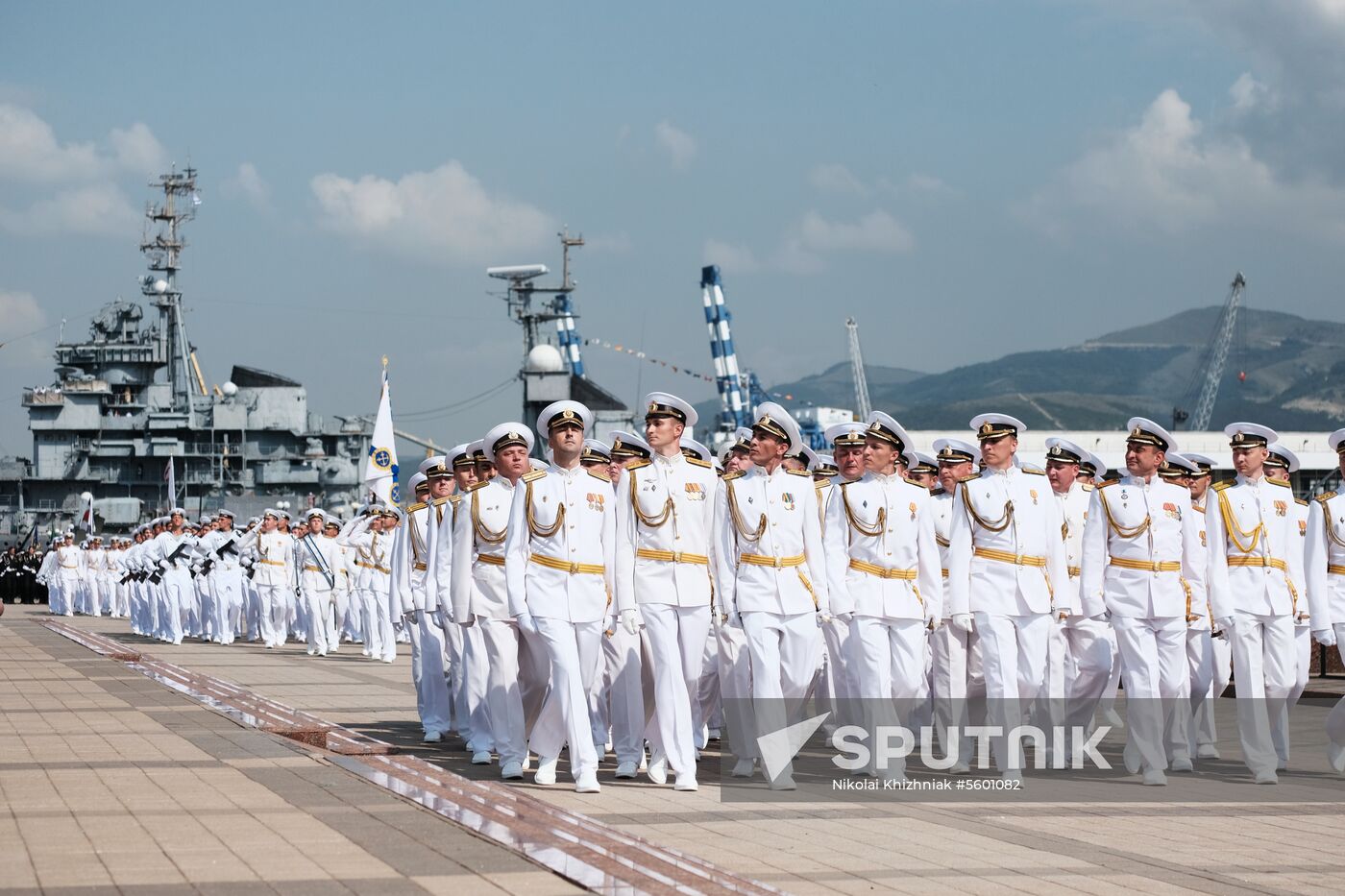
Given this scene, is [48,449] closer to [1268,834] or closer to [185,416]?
[185,416]

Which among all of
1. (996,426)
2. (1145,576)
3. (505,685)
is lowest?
(505,685)

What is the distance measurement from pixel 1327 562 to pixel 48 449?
72.6 m

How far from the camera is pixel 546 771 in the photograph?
10.2 m

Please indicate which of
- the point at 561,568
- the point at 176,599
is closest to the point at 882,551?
the point at 561,568

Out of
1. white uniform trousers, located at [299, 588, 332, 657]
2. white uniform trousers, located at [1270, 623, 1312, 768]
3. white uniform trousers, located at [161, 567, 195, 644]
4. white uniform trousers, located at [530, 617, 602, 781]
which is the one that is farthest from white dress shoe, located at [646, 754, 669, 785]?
white uniform trousers, located at [161, 567, 195, 644]

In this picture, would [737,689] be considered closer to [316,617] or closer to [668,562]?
[668,562]

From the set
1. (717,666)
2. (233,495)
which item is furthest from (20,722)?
(233,495)

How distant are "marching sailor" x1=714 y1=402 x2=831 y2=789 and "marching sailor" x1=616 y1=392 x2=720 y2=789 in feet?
0.57

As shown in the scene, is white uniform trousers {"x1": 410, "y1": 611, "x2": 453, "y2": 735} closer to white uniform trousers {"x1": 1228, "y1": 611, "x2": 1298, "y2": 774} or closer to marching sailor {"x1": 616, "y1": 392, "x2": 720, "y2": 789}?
marching sailor {"x1": 616, "y1": 392, "x2": 720, "y2": 789}

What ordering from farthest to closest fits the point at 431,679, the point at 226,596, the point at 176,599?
the point at 176,599
the point at 226,596
the point at 431,679

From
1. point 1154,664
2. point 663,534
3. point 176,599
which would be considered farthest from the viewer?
point 176,599

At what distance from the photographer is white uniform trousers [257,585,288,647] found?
92.6 ft

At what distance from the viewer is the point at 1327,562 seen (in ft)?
39.0

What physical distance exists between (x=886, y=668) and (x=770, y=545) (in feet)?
3.85
